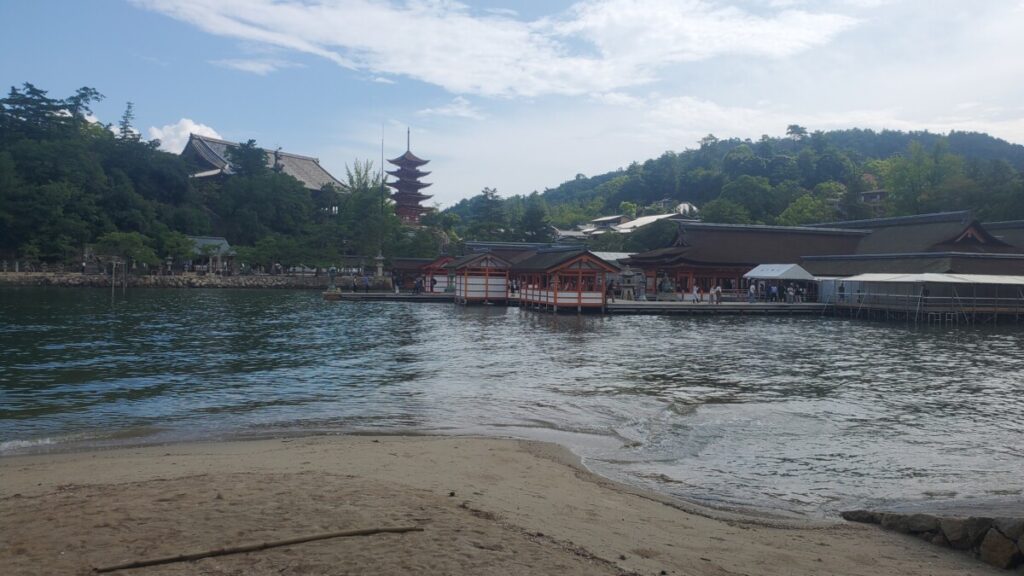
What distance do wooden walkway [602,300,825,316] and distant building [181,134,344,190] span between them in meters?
42.5

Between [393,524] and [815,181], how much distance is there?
94678mm

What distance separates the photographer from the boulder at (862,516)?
23.1 feet

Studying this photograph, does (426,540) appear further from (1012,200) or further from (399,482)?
(1012,200)

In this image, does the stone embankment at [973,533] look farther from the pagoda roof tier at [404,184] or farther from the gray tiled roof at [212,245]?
the pagoda roof tier at [404,184]

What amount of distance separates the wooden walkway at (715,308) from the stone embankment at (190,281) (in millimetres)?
25911

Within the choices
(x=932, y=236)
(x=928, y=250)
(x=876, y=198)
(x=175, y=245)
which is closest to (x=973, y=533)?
(x=928, y=250)

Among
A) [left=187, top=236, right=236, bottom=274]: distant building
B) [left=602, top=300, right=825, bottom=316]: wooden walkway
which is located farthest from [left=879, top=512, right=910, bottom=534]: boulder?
[left=187, top=236, right=236, bottom=274]: distant building

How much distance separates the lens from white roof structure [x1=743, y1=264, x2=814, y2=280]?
41.9 metres

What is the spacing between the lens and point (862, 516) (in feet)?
23.4

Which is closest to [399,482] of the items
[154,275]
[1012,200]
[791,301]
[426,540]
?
[426,540]

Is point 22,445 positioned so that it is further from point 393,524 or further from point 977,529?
point 977,529

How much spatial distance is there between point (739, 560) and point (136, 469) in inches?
264

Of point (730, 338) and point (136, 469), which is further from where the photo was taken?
point (730, 338)

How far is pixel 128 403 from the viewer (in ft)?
42.1
